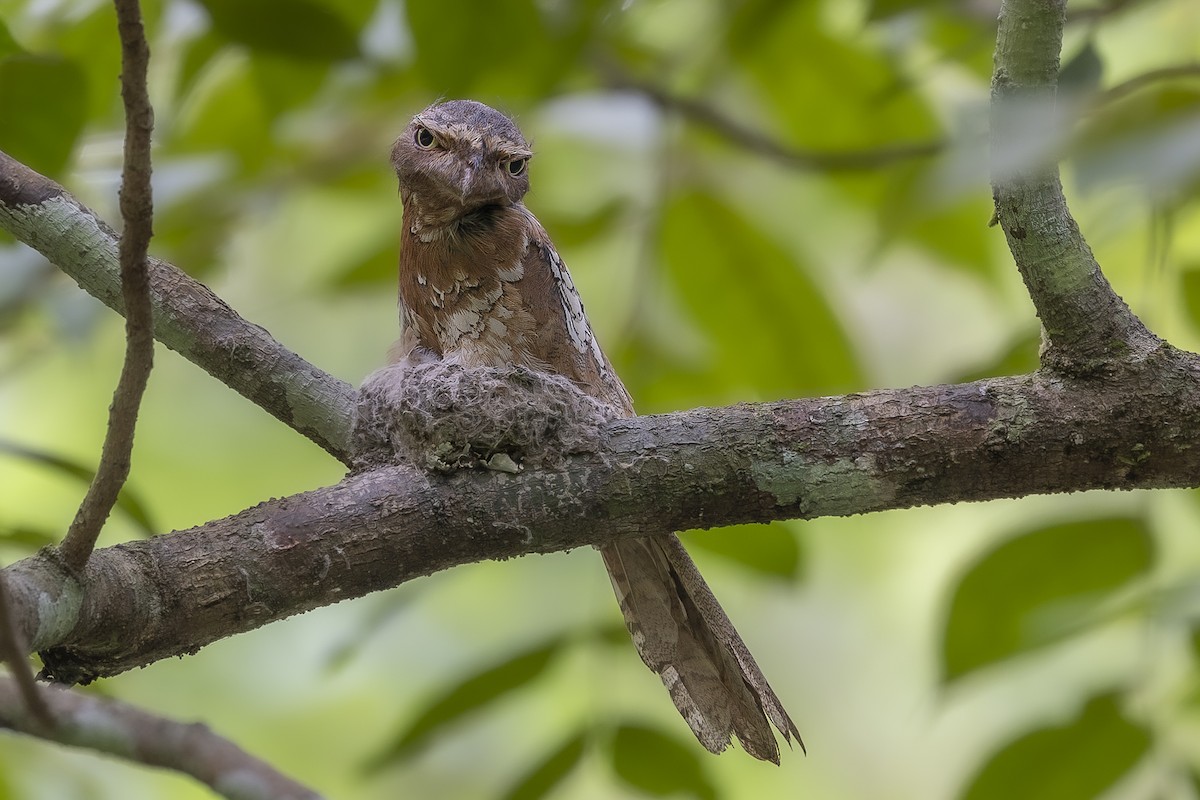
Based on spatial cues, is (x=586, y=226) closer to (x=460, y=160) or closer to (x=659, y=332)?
(x=659, y=332)

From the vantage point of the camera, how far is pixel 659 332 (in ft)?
14.0

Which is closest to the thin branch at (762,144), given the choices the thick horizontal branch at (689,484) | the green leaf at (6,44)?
the thick horizontal branch at (689,484)

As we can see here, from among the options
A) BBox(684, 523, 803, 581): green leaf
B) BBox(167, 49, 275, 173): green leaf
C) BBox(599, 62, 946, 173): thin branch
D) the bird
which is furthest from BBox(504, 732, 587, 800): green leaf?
BBox(167, 49, 275, 173): green leaf

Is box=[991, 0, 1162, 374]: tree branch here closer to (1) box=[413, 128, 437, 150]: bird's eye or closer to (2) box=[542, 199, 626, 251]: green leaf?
(1) box=[413, 128, 437, 150]: bird's eye

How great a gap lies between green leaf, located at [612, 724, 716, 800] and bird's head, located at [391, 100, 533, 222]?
1.51 meters

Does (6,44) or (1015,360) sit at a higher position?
(6,44)

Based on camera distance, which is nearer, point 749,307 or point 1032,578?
point 1032,578

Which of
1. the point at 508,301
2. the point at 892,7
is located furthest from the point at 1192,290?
the point at 508,301

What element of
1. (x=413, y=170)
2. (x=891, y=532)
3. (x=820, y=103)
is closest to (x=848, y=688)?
(x=891, y=532)

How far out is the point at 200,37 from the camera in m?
3.57

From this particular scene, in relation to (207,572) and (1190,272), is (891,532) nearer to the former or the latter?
(1190,272)

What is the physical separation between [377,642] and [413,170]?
3.32 metres

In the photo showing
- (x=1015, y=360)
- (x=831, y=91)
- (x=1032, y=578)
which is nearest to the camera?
(x=1032, y=578)

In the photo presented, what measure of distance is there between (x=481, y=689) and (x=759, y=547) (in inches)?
34.3
